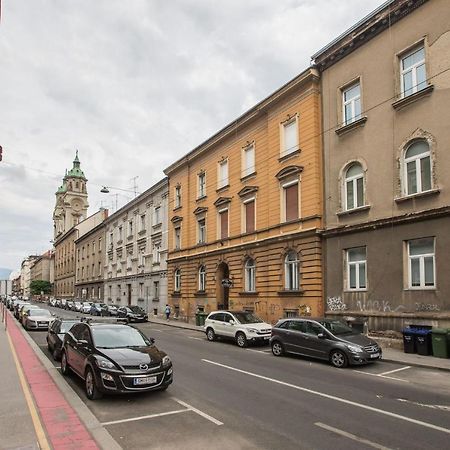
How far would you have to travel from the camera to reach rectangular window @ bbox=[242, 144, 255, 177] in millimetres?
28261

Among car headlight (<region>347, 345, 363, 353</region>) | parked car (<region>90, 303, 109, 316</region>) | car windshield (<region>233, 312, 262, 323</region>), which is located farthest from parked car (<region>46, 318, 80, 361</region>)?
parked car (<region>90, 303, 109, 316</region>)

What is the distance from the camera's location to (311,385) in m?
11.0

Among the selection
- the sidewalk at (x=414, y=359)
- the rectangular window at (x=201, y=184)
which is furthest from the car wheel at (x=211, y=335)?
the rectangular window at (x=201, y=184)

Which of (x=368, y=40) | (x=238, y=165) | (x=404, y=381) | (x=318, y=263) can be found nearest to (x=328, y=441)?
(x=404, y=381)

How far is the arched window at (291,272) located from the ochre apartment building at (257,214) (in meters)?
0.05

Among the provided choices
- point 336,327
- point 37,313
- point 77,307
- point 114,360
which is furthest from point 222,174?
point 77,307

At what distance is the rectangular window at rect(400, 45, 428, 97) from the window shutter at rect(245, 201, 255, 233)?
39.1 feet

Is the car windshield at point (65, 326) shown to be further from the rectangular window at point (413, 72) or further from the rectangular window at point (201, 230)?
the rectangular window at point (201, 230)

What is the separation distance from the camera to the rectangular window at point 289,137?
24.4 metres

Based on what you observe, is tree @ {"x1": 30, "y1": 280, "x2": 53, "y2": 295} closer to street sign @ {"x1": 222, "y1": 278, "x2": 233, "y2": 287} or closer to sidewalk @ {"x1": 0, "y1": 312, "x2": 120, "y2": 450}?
street sign @ {"x1": 222, "y1": 278, "x2": 233, "y2": 287}

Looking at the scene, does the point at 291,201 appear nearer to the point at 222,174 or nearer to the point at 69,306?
the point at 222,174

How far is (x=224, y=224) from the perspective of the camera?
3097 cm

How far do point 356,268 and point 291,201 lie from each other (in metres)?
5.89

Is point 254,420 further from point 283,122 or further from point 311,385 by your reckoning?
point 283,122
